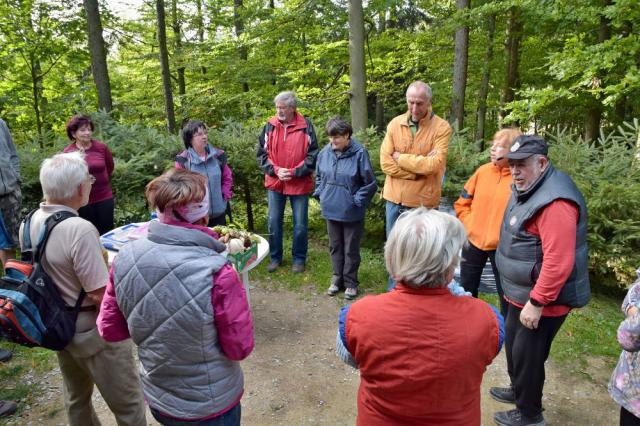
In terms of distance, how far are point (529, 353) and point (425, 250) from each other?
169 cm

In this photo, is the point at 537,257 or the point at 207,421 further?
the point at 537,257

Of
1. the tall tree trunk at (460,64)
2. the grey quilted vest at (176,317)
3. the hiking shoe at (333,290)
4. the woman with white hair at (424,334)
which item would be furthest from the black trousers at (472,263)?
the tall tree trunk at (460,64)

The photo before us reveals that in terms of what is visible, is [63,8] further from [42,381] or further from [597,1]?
[597,1]

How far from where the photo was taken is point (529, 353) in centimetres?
279

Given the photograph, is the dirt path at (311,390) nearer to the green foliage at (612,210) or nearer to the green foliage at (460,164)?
the green foliage at (612,210)

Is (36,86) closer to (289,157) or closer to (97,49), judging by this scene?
→ (97,49)

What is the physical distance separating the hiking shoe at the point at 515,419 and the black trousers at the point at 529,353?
4cm

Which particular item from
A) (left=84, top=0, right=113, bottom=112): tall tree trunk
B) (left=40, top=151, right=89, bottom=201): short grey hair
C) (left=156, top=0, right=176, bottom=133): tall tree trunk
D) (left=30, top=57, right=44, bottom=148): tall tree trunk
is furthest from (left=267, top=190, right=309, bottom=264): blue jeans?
(left=30, top=57, right=44, bottom=148): tall tree trunk

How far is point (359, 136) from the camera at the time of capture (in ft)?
22.5

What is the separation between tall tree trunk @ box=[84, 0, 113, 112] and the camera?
31.7 feet

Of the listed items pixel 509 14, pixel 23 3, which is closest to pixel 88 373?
pixel 23 3

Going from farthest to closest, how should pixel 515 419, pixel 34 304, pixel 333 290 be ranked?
1. pixel 333 290
2. pixel 515 419
3. pixel 34 304

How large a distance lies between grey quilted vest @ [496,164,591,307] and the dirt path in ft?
3.82

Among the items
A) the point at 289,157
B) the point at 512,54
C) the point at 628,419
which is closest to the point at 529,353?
the point at 628,419
